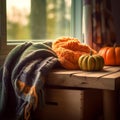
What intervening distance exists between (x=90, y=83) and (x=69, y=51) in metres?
0.30

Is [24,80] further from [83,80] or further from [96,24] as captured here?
[96,24]

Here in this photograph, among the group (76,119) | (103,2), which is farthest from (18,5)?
(76,119)

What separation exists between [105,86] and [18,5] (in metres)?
0.89

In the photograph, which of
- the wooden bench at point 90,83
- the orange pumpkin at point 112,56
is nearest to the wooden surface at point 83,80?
the wooden bench at point 90,83

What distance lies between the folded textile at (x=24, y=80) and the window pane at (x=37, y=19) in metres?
0.34

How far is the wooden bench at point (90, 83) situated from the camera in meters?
1.21

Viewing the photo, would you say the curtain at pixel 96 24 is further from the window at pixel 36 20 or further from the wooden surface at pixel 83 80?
the wooden surface at pixel 83 80

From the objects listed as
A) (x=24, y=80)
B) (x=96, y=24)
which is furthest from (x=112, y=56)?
(x=24, y=80)

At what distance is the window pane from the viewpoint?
1789 millimetres

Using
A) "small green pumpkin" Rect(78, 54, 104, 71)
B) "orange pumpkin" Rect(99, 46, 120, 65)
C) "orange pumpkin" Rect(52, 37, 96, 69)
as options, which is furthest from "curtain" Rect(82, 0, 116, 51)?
"small green pumpkin" Rect(78, 54, 104, 71)

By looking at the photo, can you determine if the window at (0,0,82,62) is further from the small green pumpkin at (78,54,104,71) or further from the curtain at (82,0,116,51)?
the small green pumpkin at (78,54,104,71)

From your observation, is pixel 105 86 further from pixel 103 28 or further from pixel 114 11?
Result: pixel 114 11

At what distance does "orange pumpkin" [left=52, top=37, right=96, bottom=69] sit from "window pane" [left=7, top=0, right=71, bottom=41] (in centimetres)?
36

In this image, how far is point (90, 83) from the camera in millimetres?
1240
